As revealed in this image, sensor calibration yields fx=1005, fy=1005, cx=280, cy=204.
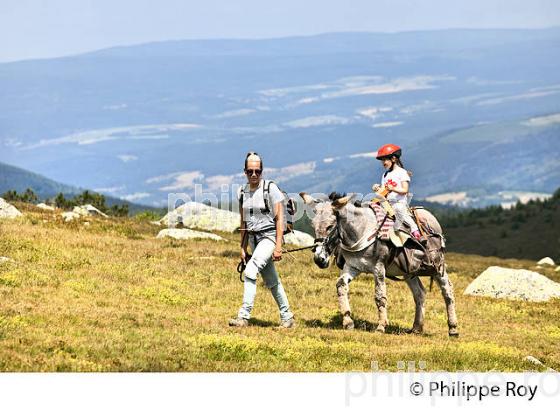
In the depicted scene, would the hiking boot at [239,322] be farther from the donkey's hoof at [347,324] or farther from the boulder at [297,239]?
the boulder at [297,239]

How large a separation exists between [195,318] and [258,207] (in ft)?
13.1

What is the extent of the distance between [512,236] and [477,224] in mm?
17777

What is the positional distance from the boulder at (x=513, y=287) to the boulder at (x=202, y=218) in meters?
22.6

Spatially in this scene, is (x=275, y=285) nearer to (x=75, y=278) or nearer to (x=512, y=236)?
(x=75, y=278)

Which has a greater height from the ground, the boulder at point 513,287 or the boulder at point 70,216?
the boulder at point 70,216

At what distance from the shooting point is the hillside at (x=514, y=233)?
100 metres

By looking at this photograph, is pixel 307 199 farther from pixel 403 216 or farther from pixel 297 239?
pixel 297 239

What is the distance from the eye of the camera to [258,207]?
22.1 metres

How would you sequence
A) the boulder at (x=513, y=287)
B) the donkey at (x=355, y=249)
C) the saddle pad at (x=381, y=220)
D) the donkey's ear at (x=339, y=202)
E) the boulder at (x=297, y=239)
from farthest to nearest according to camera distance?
the boulder at (x=297, y=239)
the boulder at (x=513, y=287)
the saddle pad at (x=381, y=220)
the donkey at (x=355, y=249)
the donkey's ear at (x=339, y=202)

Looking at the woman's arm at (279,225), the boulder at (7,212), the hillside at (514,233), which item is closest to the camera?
the woman's arm at (279,225)

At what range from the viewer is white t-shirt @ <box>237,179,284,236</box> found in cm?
2206

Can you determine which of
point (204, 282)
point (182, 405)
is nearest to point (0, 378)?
point (182, 405)

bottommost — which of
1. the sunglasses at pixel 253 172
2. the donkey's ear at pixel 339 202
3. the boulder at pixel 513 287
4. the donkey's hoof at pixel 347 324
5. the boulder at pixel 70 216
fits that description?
the donkey's hoof at pixel 347 324

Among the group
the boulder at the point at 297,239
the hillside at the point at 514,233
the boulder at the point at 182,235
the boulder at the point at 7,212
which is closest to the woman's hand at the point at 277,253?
the boulder at the point at 182,235
